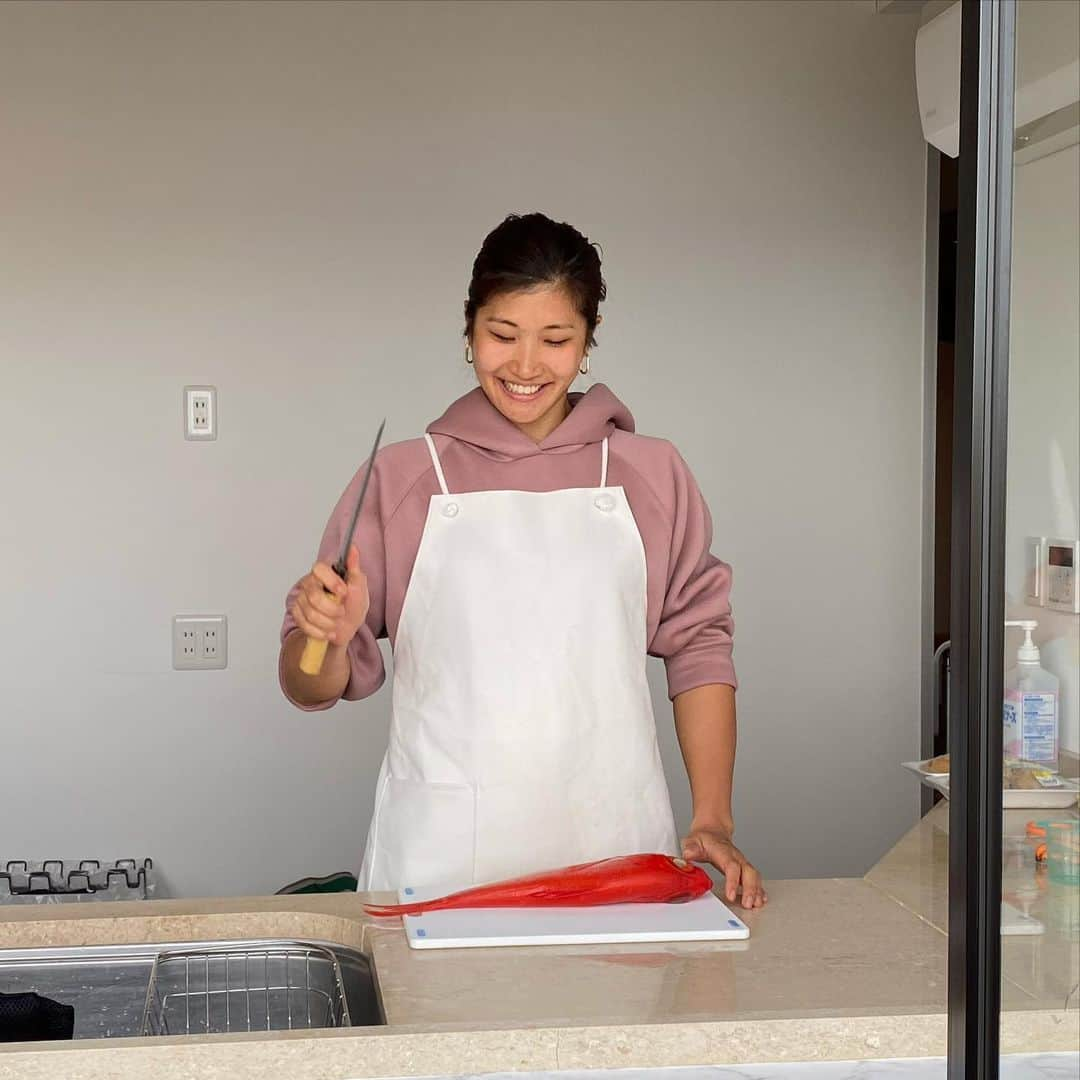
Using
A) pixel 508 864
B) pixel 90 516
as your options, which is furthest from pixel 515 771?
pixel 90 516

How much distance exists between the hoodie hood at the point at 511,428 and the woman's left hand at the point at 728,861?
0.50 meters

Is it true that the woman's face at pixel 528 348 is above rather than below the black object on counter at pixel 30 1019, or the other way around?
above

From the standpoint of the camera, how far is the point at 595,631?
1742 mm

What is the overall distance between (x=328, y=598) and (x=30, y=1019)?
425 mm

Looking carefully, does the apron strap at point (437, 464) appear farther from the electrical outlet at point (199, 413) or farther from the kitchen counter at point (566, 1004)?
the electrical outlet at point (199, 413)

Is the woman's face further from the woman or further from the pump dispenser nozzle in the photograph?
the pump dispenser nozzle

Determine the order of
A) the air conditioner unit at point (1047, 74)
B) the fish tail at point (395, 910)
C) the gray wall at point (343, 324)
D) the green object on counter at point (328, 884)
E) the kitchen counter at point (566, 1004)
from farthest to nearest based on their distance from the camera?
the gray wall at point (343, 324)
the green object on counter at point (328, 884)
the fish tail at point (395, 910)
the kitchen counter at point (566, 1004)
the air conditioner unit at point (1047, 74)

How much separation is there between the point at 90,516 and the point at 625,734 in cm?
158

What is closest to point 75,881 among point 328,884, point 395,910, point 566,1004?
point 328,884

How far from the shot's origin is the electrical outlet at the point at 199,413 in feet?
9.62

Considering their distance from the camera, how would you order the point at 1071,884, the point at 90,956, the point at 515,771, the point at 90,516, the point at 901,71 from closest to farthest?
the point at 1071,884 → the point at 90,956 → the point at 515,771 → the point at 90,516 → the point at 901,71

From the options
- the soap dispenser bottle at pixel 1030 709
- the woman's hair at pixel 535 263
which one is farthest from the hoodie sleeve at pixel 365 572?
the soap dispenser bottle at pixel 1030 709

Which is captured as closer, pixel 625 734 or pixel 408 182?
pixel 625 734

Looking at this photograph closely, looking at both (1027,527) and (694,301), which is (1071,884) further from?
(694,301)
